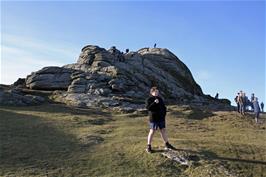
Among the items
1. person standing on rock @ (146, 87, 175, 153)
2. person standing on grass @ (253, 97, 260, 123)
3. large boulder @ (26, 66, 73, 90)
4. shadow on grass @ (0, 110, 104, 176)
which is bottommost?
shadow on grass @ (0, 110, 104, 176)

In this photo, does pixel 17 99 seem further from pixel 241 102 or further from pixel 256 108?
pixel 256 108

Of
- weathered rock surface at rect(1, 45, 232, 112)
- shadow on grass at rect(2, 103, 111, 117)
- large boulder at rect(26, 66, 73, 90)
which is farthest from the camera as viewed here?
large boulder at rect(26, 66, 73, 90)

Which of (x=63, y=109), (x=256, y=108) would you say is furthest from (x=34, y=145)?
(x=256, y=108)

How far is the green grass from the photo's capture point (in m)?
19.5

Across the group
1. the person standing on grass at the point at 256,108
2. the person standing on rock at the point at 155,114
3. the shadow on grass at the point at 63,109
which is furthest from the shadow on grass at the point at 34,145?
the person standing on grass at the point at 256,108

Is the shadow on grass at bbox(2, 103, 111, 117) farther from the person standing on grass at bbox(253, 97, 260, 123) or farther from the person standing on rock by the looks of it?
the person standing on rock

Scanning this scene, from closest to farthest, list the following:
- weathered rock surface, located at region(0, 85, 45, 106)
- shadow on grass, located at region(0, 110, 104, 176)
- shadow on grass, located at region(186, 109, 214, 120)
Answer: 1. shadow on grass, located at region(0, 110, 104, 176)
2. shadow on grass, located at region(186, 109, 214, 120)
3. weathered rock surface, located at region(0, 85, 45, 106)

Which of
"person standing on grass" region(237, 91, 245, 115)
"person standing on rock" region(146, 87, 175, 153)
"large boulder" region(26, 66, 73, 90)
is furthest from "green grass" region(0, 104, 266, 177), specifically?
"large boulder" region(26, 66, 73, 90)

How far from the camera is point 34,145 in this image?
2370cm

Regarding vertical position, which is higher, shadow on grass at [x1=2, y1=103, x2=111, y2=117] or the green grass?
shadow on grass at [x1=2, y1=103, x2=111, y2=117]

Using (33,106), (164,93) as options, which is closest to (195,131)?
(33,106)

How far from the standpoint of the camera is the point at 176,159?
66.9 ft

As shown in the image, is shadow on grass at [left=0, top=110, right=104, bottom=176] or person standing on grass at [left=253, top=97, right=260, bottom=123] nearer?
shadow on grass at [left=0, top=110, right=104, bottom=176]

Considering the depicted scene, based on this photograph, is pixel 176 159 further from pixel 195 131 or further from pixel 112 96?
pixel 112 96
